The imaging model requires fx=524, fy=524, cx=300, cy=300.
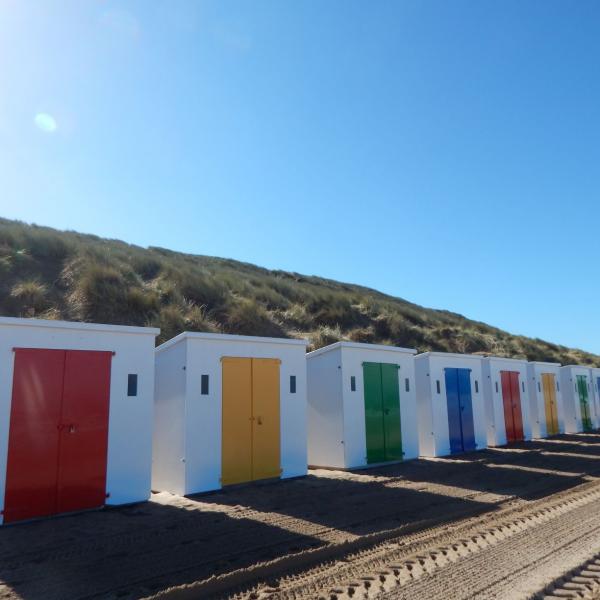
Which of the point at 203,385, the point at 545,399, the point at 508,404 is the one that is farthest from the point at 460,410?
the point at 203,385

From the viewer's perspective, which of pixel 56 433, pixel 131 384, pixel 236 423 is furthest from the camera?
pixel 236 423

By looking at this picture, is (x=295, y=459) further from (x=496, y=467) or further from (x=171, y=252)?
(x=171, y=252)

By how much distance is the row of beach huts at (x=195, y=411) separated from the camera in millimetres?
6746

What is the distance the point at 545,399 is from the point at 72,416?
643 inches

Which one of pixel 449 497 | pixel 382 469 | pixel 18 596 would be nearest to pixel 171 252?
pixel 382 469

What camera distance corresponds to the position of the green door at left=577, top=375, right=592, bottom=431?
20.4 m

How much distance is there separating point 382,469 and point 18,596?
784 cm

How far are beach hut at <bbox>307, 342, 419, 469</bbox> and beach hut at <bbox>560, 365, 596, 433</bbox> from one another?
421 inches

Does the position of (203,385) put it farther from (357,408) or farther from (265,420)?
(357,408)

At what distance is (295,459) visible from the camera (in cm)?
973

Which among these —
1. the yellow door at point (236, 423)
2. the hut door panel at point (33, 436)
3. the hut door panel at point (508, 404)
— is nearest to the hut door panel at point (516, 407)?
the hut door panel at point (508, 404)

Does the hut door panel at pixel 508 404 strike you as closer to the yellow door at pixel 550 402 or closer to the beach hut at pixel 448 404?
the beach hut at pixel 448 404

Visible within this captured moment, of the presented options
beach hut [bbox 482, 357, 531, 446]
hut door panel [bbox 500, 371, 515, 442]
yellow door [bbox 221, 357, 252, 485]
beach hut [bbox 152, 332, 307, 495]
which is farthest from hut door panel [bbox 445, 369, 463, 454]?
yellow door [bbox 221, 357, 252, 485]

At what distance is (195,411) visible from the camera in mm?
8398
